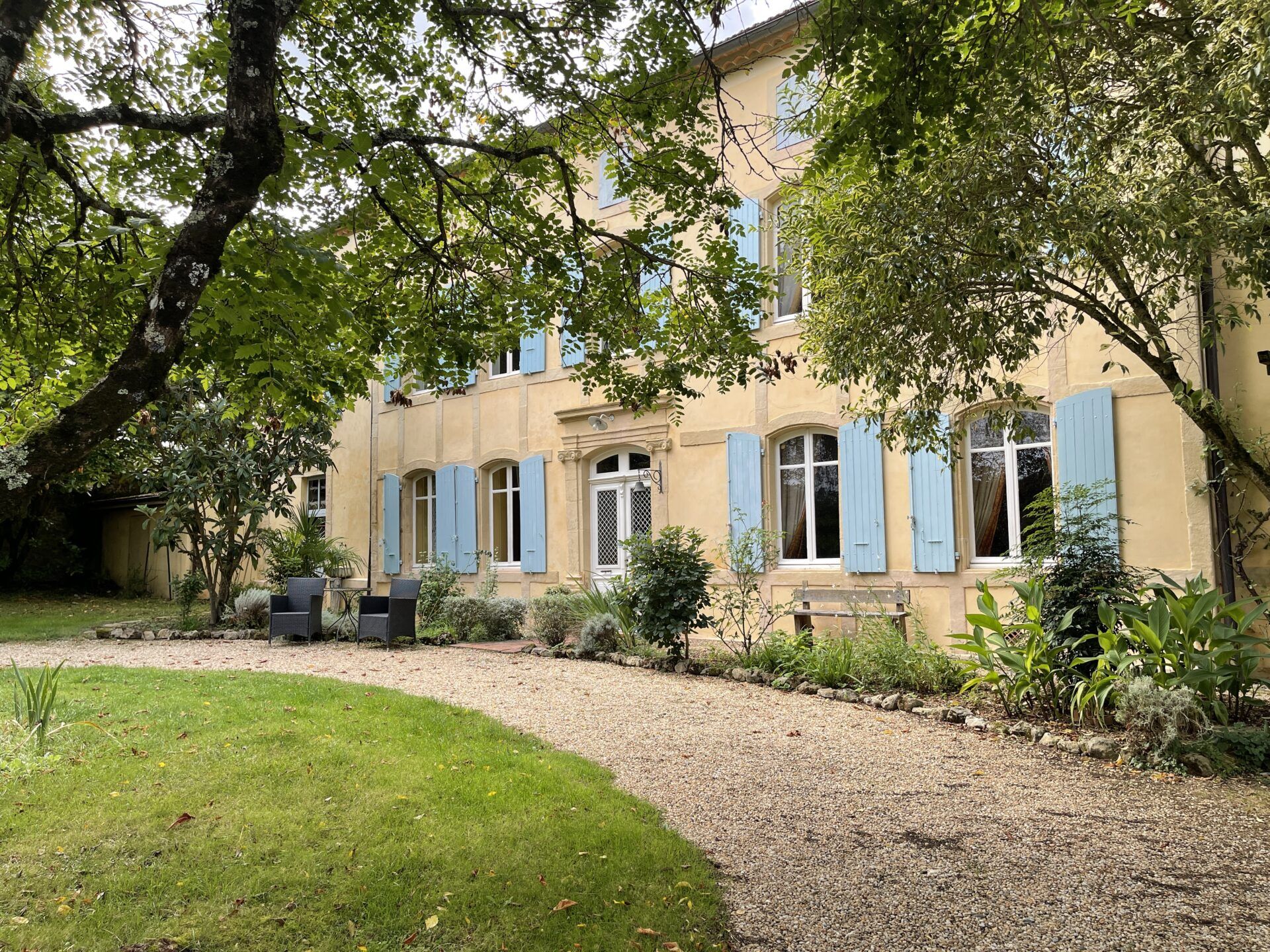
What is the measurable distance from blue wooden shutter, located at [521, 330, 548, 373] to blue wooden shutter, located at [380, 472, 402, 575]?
3.14 metres

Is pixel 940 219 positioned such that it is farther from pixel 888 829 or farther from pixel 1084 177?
pixel 888 829

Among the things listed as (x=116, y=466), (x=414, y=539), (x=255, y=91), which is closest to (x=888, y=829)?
(x=255, y=91)

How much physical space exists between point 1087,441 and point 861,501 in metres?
2.16

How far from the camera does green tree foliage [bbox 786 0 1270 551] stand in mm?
3795

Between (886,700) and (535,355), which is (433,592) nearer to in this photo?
(535,355)

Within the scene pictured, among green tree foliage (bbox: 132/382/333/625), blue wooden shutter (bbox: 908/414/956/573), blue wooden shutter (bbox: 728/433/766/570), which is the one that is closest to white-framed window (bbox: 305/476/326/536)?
green tree foliage (bbox: 132/382/333/625)

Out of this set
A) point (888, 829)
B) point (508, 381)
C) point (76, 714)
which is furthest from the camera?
point (508, 381)

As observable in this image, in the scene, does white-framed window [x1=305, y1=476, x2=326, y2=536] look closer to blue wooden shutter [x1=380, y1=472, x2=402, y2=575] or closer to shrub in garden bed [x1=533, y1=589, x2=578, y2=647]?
blue wooden shutter [x1=380, y1=472, x2=402, y2=575]

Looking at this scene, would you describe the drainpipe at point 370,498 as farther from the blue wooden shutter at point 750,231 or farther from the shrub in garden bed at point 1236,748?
the shrub in garden bed at point 1236,748

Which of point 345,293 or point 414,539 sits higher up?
point 345,293

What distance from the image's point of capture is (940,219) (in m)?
5.15

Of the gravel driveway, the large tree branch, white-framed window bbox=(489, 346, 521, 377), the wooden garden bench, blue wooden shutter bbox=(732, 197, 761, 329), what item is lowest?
the gravel driveway

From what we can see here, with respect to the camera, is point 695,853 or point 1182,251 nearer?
point 695,853

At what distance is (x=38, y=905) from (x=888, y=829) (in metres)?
3.25
